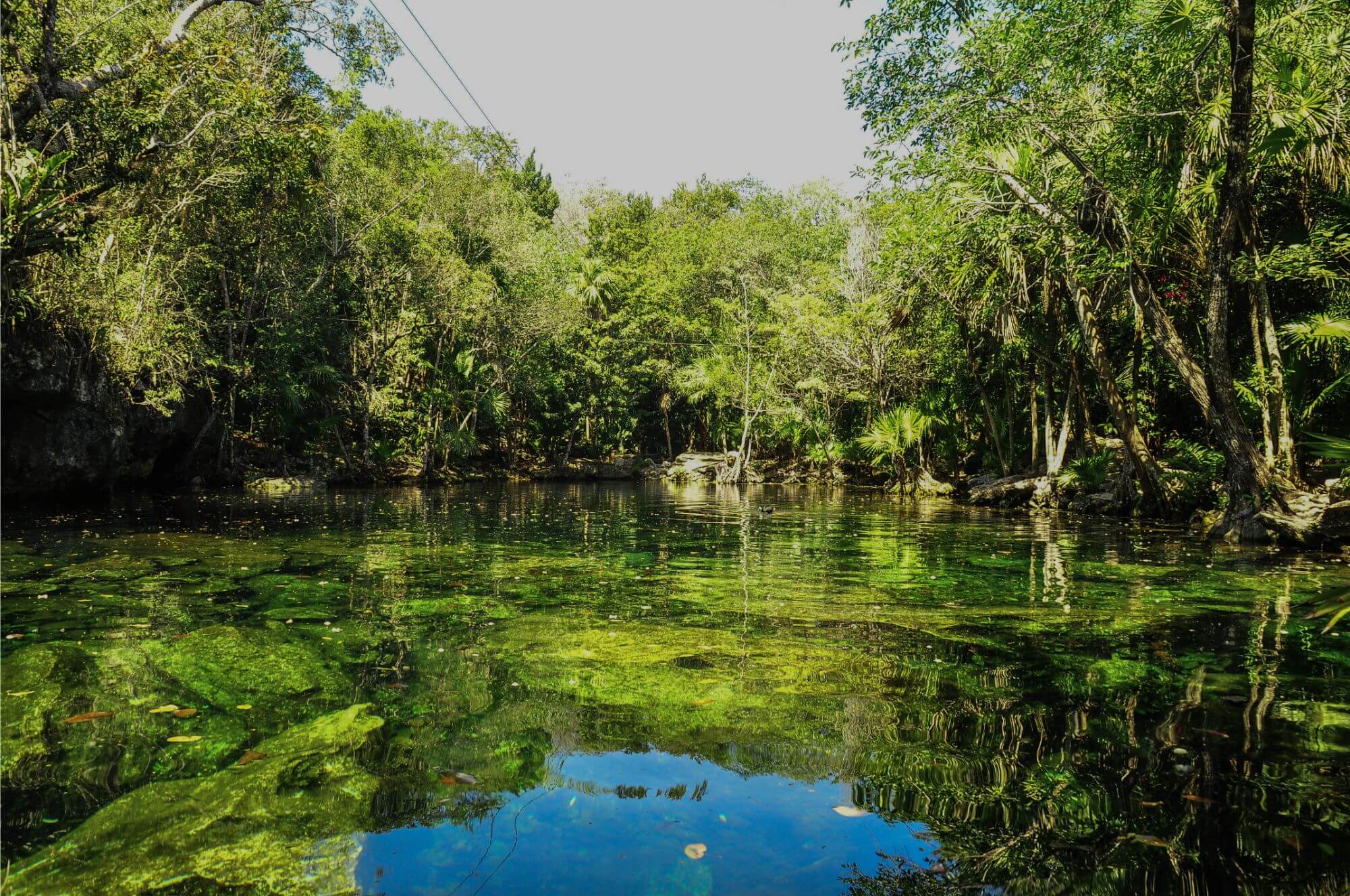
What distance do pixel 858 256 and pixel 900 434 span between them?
23.4ft

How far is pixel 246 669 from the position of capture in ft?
14.0

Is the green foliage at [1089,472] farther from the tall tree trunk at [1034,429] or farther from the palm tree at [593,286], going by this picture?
the palm tree at [593,286]

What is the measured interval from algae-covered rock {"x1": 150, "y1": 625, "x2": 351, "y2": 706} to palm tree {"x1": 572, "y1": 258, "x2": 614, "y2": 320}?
32958 mm

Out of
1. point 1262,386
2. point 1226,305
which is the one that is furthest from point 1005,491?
point 1226,305

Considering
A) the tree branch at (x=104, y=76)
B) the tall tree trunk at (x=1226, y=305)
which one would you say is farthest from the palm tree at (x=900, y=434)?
the tree branch at (x=104, y=76)

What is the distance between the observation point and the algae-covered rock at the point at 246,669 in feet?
12.7

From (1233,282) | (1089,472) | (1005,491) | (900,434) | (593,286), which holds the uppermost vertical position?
(593,286)

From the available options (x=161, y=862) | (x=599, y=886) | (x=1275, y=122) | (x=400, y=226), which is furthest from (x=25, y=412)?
(x=1275, y=122)

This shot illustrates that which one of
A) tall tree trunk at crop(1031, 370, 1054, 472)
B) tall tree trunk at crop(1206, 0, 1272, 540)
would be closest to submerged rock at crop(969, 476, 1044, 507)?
tall tree trunk at crop(1031, 370, 1054, 472)

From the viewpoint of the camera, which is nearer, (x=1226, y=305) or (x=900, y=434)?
(x=1226, y=305)

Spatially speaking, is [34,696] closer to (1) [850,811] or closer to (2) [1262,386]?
(1) [850,811]

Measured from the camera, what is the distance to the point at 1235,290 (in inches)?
485

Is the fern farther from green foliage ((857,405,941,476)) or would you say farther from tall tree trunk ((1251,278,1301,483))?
green foliage ((857,405,941,476))

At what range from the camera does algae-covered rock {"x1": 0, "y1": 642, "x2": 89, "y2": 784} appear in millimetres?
2963
